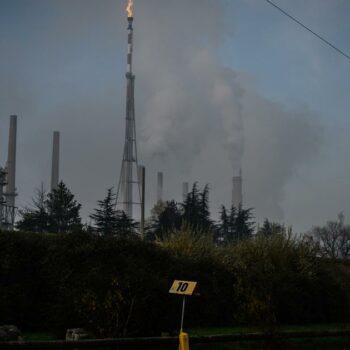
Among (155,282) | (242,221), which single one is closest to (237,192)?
(242,221)

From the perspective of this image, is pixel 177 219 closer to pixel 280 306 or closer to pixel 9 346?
pixel 280 306

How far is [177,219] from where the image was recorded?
7475cm

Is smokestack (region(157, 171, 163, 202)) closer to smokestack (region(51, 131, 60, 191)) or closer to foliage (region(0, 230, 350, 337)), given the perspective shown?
smokestack (region(51, 131, 60, 191))

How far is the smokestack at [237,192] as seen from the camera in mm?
86281

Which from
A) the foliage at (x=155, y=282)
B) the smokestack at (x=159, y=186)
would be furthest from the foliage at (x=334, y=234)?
the foliage at (x=155, y=282)

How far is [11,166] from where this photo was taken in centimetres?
8050

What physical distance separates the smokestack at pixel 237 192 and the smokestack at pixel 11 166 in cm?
3039

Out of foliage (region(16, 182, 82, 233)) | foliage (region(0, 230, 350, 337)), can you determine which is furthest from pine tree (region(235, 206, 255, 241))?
foliage (region(0, 230, 350, 337))

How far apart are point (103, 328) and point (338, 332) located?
5.11 m

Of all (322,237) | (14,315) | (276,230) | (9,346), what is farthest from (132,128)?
(9,346)

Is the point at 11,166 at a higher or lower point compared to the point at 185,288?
higher

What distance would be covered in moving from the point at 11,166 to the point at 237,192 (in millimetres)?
32767

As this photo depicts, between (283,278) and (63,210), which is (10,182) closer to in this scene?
(63,210)

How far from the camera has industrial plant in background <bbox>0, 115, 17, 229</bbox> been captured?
78.1 meters
